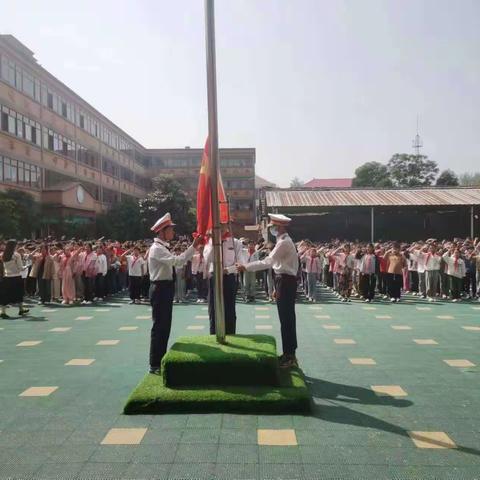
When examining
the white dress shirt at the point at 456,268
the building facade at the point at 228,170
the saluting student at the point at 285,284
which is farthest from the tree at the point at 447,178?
the saluting student at the point at 285,284

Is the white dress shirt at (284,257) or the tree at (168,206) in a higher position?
the tree at (168,206)

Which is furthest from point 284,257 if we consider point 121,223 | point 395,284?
point 121,223

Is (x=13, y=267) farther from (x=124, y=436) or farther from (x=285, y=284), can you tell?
(x=124, y=436)

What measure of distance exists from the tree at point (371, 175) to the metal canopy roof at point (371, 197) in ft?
80.5

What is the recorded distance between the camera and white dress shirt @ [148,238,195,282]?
5.76 meters

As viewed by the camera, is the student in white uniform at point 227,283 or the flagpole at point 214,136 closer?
the flagpole at point 214,136

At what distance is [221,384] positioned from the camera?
Answer: 5.10 m

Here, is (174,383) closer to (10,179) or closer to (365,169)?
(10,179)

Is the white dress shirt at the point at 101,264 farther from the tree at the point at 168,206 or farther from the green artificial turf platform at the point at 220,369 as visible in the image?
the tree at the point at 168,206

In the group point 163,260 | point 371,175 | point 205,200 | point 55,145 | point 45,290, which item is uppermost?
point 371,175

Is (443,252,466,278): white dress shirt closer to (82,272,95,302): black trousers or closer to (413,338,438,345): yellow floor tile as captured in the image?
(413,338,438,345): yellow floor tile

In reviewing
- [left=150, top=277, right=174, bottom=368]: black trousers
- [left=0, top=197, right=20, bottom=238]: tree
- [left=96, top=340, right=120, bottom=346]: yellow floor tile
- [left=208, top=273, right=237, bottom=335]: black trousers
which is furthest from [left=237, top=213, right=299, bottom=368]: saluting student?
[left=0, top=197, right=20, bottom=238]: tree

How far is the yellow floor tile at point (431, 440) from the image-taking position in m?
3.98

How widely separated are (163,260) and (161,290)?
1.24 feet
